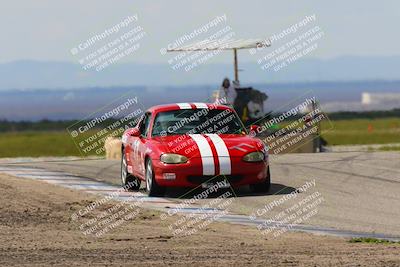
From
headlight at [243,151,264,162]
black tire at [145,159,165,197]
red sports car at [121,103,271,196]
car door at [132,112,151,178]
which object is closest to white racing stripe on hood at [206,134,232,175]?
red sports car at [121,103,271,196]

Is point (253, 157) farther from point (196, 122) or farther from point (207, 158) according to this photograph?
point (196, 122)

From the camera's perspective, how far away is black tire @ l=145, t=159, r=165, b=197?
1639 centimetres

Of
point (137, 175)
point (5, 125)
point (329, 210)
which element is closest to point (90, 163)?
point (137, 175)

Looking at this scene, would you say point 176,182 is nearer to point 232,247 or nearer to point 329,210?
point 329,210

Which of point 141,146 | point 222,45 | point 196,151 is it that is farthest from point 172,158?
point 222,45

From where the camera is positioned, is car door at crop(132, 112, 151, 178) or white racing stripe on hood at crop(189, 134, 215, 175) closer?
white racing stripe on hood at crop(189, 134, 215, 175)

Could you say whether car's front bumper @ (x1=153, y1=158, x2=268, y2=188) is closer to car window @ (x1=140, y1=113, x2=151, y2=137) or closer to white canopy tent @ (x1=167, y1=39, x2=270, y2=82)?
car window @ (x1=140, y1=113, x2=151, y2=137)

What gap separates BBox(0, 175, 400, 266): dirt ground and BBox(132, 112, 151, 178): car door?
2483 mm

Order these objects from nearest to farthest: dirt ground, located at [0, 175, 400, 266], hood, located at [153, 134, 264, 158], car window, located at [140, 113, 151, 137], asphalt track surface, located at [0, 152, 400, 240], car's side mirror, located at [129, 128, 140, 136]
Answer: dirt ground, located at [0, 175, 400, 266] → asphalt track surface, located at [0, 152, 400, 240] → hood, located at [153, 134, 264, 158] → car window, located at [140, 113, 151, 137] → car's side mirror, located at [129, 128, 140, 136]

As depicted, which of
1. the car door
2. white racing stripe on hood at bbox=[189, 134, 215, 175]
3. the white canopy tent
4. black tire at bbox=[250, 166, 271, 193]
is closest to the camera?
white racing stripe on hood at bbox=[189, 134, 215, 175]

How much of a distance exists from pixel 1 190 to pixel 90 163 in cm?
658

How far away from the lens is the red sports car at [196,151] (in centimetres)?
1614

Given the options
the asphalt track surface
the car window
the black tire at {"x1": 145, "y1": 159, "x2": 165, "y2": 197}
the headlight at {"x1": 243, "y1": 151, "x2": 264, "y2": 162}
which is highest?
the car window

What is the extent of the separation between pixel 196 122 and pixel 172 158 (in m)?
1.13
